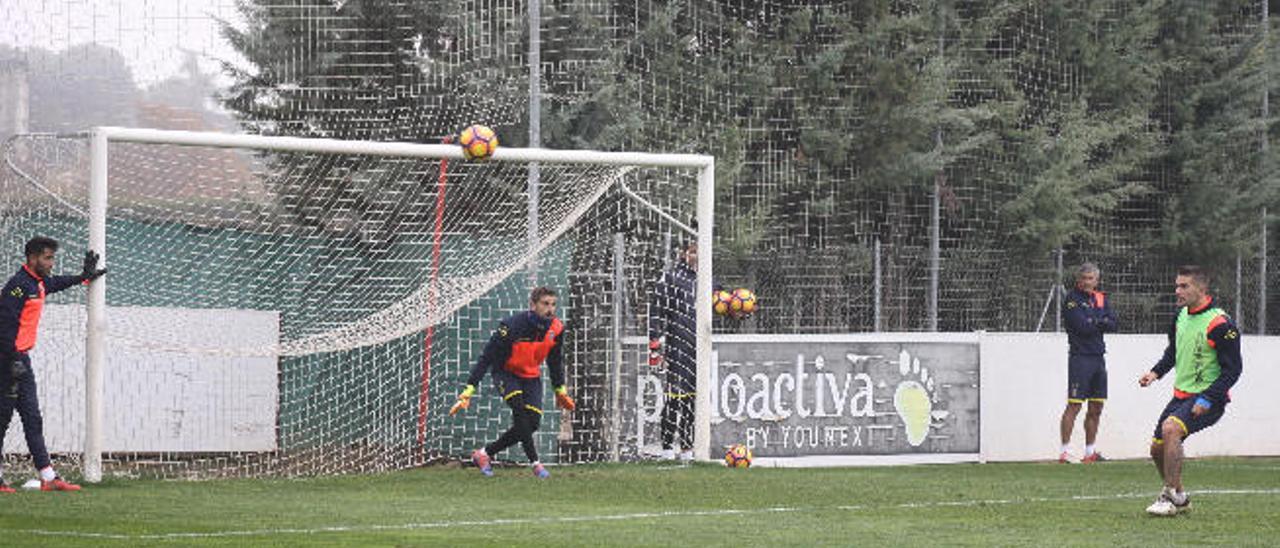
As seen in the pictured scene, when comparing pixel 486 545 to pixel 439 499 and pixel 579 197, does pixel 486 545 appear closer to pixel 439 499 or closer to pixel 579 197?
pixel 439 499

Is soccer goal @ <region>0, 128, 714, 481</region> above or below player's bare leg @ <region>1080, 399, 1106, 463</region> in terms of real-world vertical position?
above

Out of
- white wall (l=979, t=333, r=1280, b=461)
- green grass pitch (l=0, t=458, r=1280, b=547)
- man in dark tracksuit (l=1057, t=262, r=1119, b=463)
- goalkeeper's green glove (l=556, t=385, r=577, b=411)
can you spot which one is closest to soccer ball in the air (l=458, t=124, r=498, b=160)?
goalkeeper's green glove (l=556, t=385, r=577, b=411)

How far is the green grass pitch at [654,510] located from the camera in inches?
513

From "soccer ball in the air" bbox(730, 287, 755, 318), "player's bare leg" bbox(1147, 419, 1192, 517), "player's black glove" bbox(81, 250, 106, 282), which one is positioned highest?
"player's black glove" bbox(81, 250, 106, 282)

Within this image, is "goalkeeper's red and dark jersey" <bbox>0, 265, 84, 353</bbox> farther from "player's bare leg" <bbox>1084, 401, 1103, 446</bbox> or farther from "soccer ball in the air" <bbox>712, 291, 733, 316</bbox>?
"player's bare leg" <bbox>1084, 401, 1103, 446</bbox>

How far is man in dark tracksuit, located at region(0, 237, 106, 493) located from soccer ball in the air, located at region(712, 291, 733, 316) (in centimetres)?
660

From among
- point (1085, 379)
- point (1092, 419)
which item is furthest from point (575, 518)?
point (1092, 419)

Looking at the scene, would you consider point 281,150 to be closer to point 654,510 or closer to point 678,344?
point 678,344

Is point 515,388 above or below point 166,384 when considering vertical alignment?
above

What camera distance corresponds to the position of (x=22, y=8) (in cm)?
2159

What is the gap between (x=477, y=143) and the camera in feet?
63.7

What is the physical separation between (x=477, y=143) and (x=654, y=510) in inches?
199

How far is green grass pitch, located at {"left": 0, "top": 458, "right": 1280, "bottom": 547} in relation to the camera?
1304 centimetres

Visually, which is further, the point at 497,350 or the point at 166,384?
the point at 166,384
